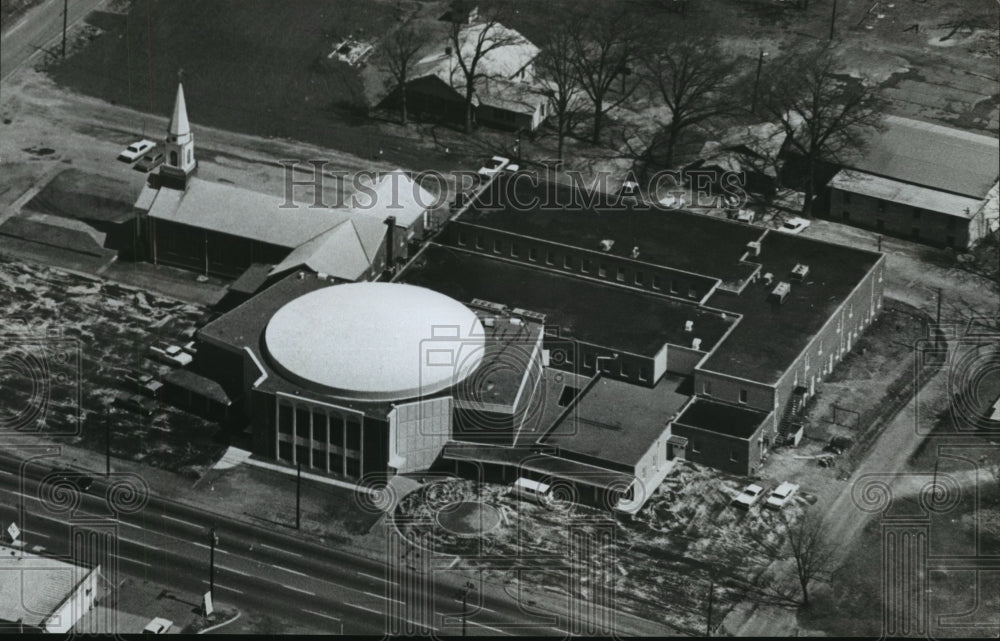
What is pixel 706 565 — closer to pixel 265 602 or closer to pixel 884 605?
pixel 884 605

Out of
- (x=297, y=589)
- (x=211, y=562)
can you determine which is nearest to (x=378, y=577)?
(x=297, y=589)

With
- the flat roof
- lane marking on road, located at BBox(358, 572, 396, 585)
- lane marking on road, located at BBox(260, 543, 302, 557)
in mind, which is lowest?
lane marking on road, located at BBox(358, 572, 396, 585)

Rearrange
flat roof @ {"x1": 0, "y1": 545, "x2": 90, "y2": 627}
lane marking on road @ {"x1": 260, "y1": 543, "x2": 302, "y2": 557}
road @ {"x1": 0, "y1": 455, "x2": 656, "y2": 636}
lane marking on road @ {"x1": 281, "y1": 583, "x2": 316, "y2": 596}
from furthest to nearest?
lane marking on road @ {"x1": 260, "y1": 543, "x2": 302, "y2": 557} → lane marking on road @ {"x1": 281, "y1": 583, "x2": 316, "y2": 596} → road @ {"x1": 0, "y1": 455, "x2": 656, "y2": 636} → flat roof @ {"x1": 0, "y1": 545, "x2": 90, "y2": 627}

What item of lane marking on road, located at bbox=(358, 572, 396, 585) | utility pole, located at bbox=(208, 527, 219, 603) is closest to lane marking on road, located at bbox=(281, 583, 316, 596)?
lane marking on road, located at bbox=(358, 572, 396, 585)

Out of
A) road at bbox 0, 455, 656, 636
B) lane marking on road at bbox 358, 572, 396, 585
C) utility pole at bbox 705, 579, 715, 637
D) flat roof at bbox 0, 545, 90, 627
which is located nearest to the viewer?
flat roof at bbox 0, 545, 90, 627

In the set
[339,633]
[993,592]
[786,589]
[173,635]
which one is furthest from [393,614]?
[993,592]

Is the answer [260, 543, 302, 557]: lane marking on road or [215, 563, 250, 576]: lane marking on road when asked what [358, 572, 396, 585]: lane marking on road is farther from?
[215, 563, 250, 576]: lane marking on road

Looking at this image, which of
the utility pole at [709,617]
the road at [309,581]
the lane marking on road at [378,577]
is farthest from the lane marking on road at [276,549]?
the utility pole at [709,617]
